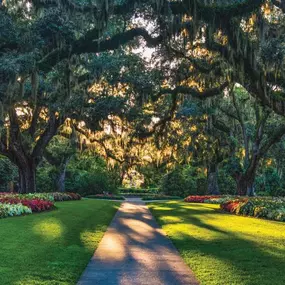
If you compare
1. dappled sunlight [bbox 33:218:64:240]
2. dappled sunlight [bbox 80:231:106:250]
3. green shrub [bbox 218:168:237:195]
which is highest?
green shrub [bbox 218:168:237:195]

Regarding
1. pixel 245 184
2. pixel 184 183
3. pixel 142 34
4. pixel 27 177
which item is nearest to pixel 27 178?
pixel 27 177

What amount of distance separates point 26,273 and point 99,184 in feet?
111

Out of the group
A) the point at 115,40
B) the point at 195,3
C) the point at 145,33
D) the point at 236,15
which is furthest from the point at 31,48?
the point at 236,15

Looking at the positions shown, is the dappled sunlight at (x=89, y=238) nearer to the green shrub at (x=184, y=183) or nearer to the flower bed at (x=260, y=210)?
the flower bed at (x=260, y=210)

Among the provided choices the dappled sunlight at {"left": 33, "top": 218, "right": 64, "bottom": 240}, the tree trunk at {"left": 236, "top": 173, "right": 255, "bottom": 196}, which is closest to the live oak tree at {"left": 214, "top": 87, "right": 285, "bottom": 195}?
the tree trunk at {"left": 236, "top": 173, "right": 255, "bottom": 196}

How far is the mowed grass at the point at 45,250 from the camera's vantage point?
5.77m

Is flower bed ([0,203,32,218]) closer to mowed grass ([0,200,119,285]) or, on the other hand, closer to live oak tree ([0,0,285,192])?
mowed grass ([0,200,119,285])

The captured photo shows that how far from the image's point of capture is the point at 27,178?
23500 millimetres

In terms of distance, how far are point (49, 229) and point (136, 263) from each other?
4451mm

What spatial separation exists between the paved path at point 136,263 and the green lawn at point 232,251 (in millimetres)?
259

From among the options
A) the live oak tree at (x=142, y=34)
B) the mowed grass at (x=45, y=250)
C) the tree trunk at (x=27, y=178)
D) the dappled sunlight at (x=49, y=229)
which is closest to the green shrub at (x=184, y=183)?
the tree trunk at (x=27, y=178)

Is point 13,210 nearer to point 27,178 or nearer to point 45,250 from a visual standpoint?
point 45,250

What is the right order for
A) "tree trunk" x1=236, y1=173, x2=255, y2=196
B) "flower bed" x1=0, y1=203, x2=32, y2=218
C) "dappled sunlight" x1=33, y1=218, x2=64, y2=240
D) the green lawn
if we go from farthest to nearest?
"tree trunk" x1=236, y1=173, x2=255, y2=196 < "flower bed" x1=0, y1=203, x2=32, y2=218 < "dappled sunlight" x1=33, y1=218, x2=64, y2=240 < the green lawn

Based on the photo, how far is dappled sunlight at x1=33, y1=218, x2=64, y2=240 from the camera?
9.63 m
